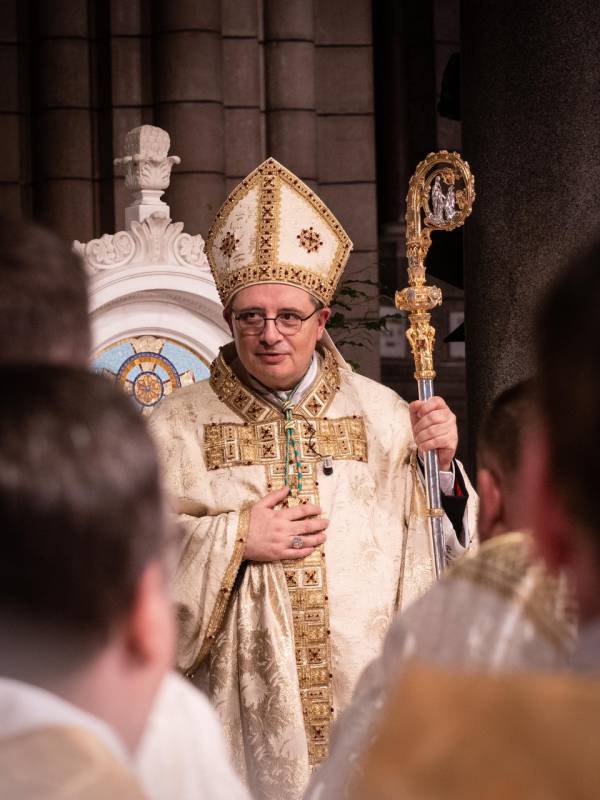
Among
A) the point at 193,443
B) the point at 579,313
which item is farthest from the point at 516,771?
the point at 193,443

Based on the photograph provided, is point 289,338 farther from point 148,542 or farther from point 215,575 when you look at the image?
point 148,542

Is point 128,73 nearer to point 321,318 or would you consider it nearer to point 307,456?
point 321,318

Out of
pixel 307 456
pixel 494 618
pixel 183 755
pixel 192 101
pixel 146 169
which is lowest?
pixel 183 755

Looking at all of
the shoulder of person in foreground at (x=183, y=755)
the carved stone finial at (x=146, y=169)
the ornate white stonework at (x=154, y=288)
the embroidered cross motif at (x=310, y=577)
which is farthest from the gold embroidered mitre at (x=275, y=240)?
the shoulder of person in foreground at (x=183, y=755)

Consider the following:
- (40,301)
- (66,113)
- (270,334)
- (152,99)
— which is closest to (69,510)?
(40,301)

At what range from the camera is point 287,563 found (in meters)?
3.74

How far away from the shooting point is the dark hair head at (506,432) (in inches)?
71.4

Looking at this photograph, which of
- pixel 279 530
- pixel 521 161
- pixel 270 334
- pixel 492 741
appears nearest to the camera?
pixel 492 741

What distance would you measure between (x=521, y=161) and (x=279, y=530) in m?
1.82

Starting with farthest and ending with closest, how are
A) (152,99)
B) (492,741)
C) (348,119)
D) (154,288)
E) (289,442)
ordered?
(348,119), (152,99), (154,288), (289,442), (492,741)

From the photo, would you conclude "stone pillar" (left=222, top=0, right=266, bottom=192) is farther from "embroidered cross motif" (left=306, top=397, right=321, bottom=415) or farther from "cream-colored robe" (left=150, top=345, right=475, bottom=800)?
"embroidered cross motif" (left=306, top=397, right=321, bottom=415)

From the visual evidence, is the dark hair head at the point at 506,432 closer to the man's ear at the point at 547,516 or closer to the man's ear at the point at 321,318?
the man's ear at the point at 547,516

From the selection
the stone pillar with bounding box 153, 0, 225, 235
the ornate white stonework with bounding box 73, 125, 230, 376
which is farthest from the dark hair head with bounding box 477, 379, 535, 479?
the stone pillar with bounding box 153, 0, 225, 235

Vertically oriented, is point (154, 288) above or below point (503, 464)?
above
